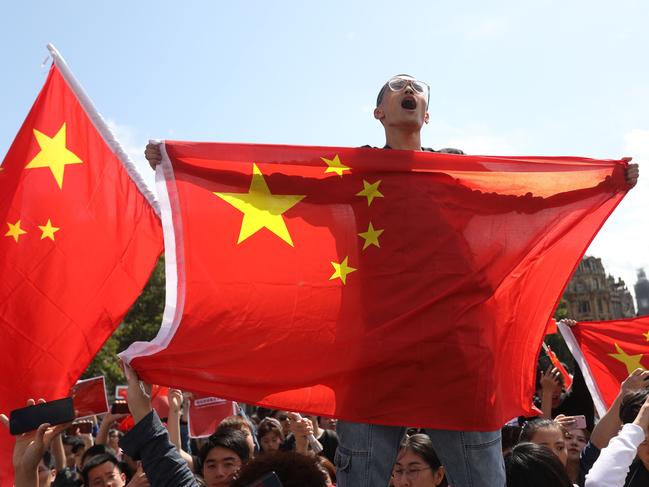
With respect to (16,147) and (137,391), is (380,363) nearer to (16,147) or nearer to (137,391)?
(137,391)

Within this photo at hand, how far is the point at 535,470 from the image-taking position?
435 centimetres

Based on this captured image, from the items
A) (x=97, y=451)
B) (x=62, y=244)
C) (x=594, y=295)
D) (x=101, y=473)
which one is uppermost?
(x=594, y=295)

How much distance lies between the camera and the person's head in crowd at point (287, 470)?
2.52 m

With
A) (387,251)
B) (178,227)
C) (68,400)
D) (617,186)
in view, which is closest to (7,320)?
(68,400)

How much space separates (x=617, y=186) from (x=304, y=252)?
1887 mm

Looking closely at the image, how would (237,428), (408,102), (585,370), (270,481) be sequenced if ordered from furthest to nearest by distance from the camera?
(585,370), (237,428), (408,102), (270,481)

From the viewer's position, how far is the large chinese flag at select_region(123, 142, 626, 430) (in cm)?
405

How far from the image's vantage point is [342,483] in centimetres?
398

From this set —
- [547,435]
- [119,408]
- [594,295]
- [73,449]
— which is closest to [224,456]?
[119,408]

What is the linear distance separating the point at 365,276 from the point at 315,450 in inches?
129

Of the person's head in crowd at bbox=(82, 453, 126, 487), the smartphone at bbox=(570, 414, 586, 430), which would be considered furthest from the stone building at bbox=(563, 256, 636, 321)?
the person's head in crowd at bbox=(82, 453, 126, 487)

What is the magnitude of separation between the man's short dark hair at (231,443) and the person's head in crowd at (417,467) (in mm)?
1133

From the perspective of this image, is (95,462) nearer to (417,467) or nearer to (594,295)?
(417,467)

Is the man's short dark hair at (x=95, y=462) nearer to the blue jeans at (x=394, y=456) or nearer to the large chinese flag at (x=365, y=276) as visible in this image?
the large chinese flag at (x=365, y=276)
